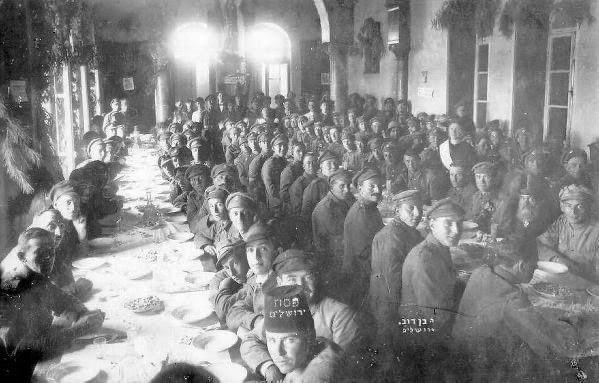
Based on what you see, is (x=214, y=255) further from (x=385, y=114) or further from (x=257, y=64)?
(x=257, y=64)

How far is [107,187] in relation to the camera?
755 centimetres

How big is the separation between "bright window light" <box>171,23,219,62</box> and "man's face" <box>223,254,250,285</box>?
1035 cm

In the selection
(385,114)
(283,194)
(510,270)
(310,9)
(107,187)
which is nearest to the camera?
(510,270)

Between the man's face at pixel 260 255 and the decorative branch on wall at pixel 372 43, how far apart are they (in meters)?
11.0

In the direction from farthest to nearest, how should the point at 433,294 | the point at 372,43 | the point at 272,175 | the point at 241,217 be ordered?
the point at 372,43
the point at 272,175
the point at 241,217
the point at 433,294

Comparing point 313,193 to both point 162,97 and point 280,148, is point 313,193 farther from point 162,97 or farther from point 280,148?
point 162,97

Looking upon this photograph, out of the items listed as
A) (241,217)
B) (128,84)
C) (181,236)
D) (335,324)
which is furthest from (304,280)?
(128,84)

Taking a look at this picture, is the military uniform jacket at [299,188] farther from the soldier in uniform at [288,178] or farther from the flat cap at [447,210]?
the flat cap at [447,210]

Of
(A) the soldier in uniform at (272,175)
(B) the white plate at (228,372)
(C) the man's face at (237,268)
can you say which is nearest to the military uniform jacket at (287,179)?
(A) the soldier in uniform at (272,175)

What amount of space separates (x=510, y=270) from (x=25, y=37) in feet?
13.2

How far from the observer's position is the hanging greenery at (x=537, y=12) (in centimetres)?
714

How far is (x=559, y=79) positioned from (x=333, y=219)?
488 cm

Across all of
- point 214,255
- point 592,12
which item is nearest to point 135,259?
point 214,255

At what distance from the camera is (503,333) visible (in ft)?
10.9
